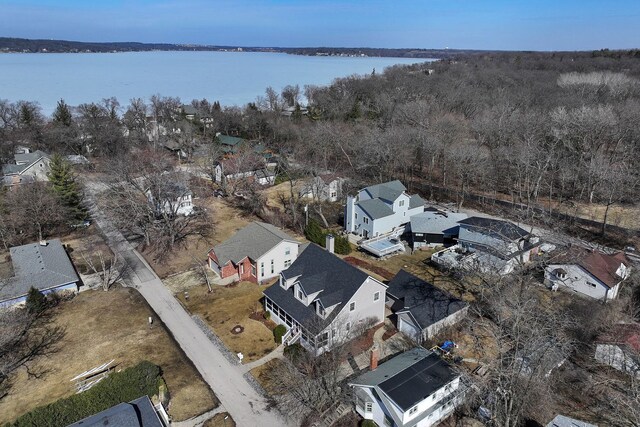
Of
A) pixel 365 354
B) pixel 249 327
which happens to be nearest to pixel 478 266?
pixel 365 354

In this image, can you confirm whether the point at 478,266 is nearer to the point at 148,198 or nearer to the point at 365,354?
the point at 365,354

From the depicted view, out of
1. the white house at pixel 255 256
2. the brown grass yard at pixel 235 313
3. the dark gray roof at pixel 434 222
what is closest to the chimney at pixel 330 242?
the white house at pixel 255 256

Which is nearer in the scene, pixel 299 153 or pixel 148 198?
pixel 148 198

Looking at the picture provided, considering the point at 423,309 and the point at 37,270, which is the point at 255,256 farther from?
the point at 37,270

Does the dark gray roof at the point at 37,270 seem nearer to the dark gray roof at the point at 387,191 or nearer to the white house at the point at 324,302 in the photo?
the white house at the point at 324,302

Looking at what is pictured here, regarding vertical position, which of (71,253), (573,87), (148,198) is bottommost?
(71,253)

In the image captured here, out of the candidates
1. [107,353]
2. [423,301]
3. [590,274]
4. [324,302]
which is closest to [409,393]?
[324,302]

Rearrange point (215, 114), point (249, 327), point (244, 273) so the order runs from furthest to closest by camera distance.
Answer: point (215, 114) → point (244, 273) → point (249, 327)

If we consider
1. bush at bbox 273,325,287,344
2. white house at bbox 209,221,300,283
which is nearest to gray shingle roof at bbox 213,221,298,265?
white house at bbox 209,221,300,283
